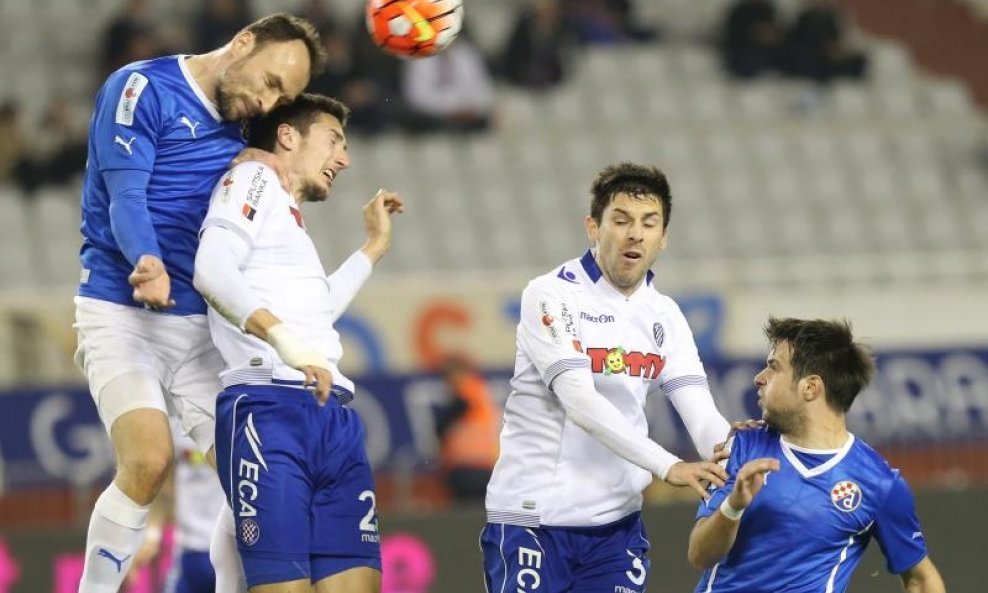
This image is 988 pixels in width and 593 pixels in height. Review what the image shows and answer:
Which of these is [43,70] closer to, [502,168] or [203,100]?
[502,168]

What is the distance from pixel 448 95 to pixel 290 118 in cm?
977

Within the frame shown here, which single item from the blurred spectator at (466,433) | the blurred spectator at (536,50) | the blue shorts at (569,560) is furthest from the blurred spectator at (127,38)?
the blue shorts at (569,560)

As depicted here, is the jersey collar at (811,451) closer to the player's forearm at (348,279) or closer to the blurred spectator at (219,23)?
the player's forearm at (348,279)

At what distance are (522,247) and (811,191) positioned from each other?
9.11 feet

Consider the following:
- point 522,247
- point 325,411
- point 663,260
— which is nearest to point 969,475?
point 663,260

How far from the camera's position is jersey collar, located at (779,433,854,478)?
528cm

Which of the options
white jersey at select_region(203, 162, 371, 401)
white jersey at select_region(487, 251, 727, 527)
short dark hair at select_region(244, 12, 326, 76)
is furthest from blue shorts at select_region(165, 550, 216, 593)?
short dark hair at select_region(244, 12, 326, 76)

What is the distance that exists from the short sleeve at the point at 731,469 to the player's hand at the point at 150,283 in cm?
170

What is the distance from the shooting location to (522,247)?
14461 millimetres

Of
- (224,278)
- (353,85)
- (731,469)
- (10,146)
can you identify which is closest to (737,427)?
(731,469)

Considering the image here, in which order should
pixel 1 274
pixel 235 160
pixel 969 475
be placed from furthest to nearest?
pixel 1 274 → pixel 969 475 → pixel 235 160

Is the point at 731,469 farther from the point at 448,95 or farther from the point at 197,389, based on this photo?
the point at 448,95

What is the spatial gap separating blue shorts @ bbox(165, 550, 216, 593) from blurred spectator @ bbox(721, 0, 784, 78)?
32.7 ft

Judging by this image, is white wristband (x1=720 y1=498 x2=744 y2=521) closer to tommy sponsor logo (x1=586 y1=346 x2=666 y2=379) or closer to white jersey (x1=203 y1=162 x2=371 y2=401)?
tommy sponsor logo (x1=586 y1=346 x2=666 y2=379)
